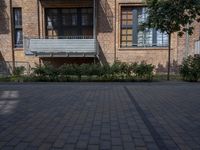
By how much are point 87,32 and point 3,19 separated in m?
7.06

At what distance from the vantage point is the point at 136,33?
19.2 m

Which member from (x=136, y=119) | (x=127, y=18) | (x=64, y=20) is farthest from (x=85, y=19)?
(x=136, y=119)

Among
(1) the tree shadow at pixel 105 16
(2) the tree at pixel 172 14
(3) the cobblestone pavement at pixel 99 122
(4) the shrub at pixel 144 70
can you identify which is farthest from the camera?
(1) the tree shadow at pixel 105 16

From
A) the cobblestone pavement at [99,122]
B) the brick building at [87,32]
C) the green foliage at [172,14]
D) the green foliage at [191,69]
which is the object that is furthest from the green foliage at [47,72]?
the green foliage at [191,69]

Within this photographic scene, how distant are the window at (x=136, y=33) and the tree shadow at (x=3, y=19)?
9.61 m

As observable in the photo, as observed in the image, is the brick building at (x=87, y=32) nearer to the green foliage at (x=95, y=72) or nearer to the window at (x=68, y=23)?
the window at (x=68, y=23)

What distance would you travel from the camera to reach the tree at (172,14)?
11180 millimetres

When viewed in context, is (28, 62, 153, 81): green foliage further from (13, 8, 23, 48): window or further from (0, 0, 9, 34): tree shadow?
(0, 0, 9, 34): tree shadow

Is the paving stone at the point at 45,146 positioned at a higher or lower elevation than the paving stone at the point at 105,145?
lower

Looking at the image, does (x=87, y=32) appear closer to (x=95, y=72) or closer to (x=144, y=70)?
(x=95, y=72)

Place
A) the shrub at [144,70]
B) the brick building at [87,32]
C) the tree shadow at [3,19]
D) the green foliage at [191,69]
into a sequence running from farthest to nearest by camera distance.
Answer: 1. the tree shadow at [3,19]
2. the brick building at [87,32]
3. the shrub at [144,70]
4. the green foliage at [191,69]

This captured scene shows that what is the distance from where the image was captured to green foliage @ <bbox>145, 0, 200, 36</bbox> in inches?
440

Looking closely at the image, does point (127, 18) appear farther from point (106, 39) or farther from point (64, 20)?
point (64, 20)

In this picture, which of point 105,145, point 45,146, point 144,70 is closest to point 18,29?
point 144,70
